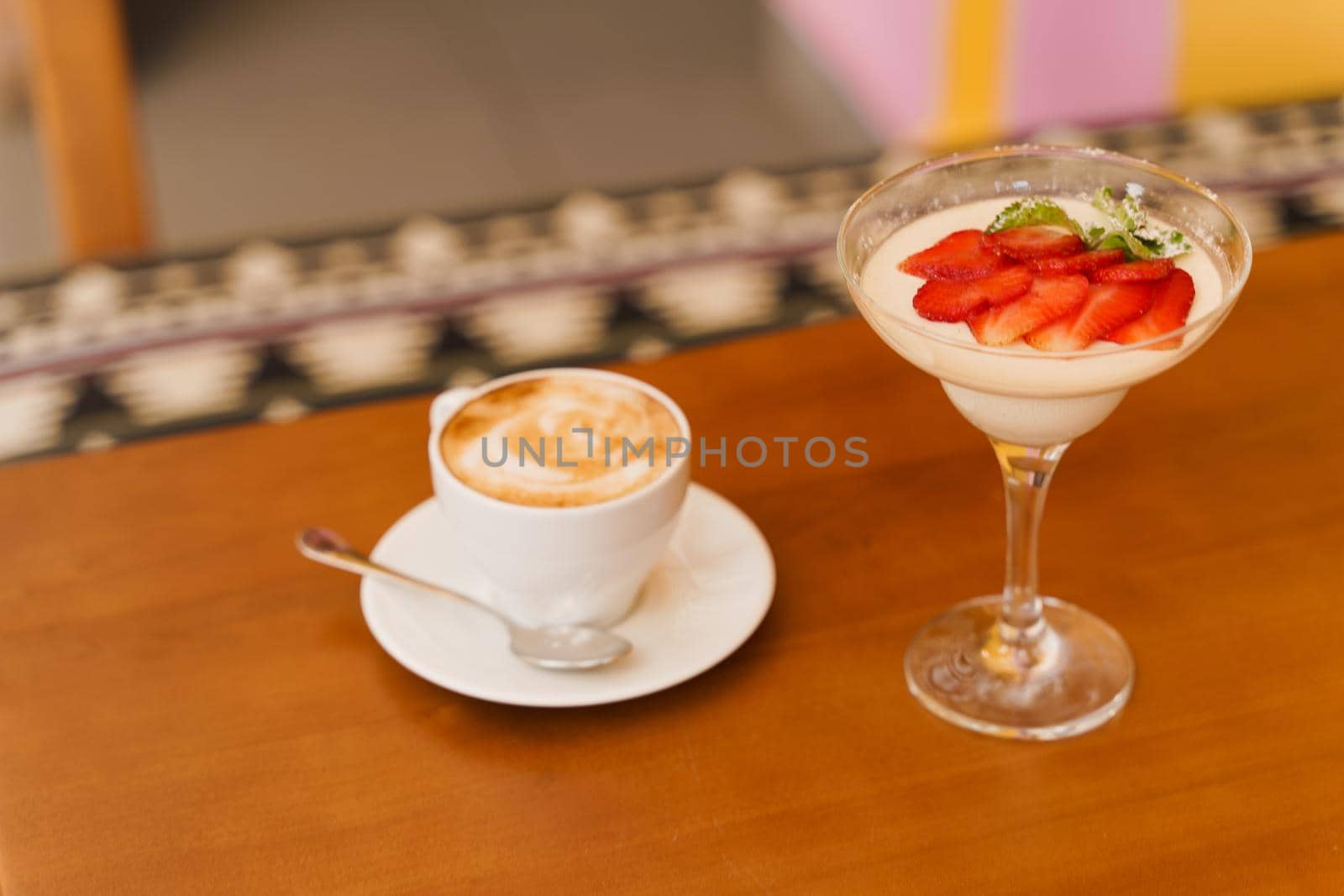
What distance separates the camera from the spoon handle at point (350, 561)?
648 millimetres

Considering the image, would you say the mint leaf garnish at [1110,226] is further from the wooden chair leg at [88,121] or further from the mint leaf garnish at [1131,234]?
the wooden chair leg at [88,121]

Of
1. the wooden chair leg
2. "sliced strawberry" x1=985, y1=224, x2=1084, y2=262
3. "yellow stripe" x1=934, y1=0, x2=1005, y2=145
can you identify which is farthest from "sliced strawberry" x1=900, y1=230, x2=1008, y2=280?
"yellow stripe" x1=934, y1=0, x2=1005, y2=145

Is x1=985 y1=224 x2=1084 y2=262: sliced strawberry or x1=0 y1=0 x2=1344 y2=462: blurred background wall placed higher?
x1=985 y1=224 x2=1084 y2=262: sliced strawberry

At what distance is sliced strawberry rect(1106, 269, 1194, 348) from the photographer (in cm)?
52

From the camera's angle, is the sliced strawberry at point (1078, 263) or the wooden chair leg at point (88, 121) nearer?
the sliced strawberry at point (1078, 263)

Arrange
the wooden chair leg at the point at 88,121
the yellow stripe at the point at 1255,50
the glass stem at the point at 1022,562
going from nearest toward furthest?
1. the glass stem at the point at 1022,562
2. the wooden chair leg at the point at 88,121
3. the yellow stripe at the point at 1255,50

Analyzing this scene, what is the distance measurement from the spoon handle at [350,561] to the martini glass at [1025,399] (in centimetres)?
20

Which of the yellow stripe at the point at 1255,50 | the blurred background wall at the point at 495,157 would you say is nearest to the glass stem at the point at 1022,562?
the blurred background wall at the point at 495,157

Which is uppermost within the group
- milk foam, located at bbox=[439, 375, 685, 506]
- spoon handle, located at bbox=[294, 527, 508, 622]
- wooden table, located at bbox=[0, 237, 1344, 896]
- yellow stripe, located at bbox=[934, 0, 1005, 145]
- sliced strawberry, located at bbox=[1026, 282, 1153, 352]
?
sliced strawberry, located at bbox=[1026, 282, 1153, 352]

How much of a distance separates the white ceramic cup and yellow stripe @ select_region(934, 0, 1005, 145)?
1.42 metres

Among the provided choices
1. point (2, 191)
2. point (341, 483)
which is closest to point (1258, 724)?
point (341, 483)

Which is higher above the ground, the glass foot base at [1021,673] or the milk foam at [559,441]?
the milk foam at [559,441]

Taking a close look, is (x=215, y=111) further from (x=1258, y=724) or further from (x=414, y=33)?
(x=1258, y=724)

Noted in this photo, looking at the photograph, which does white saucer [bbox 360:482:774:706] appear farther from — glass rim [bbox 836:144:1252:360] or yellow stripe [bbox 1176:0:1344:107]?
yellow stripe [bbox 1176:0:1344:107]
